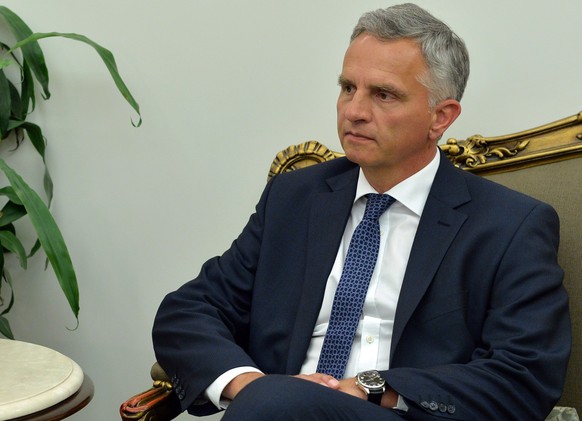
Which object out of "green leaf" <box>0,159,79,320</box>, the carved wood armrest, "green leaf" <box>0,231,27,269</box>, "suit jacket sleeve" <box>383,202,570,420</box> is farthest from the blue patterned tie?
"green leaf" <box>0,231,27,269</box>

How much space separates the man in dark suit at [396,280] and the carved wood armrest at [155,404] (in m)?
0.05

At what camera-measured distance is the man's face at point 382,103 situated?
1.96 metres

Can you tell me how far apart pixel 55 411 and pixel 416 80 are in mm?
1022

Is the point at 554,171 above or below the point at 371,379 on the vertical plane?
above

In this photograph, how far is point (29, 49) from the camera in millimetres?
2662

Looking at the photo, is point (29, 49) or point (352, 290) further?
point (29, 49)

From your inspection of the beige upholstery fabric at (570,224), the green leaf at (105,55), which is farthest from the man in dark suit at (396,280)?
the green leaf at (105,55)

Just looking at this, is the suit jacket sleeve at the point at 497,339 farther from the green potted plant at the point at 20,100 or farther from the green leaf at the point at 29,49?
the green leaf at the point at 29,49

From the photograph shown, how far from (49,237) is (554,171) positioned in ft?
4.00

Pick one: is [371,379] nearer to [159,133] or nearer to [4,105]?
[159,133]

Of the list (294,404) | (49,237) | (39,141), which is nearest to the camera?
(294,404)

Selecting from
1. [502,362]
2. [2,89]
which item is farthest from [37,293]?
[502,362]

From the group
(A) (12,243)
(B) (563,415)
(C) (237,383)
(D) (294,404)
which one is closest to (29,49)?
(A) (12,243)

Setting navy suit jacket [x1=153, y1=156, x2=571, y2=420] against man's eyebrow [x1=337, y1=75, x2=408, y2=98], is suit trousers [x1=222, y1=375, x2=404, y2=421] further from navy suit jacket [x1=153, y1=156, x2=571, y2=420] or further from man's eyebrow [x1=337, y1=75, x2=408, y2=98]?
man's eyebrow [x1=337, y1=75, x2=408, y2=98]
